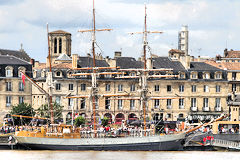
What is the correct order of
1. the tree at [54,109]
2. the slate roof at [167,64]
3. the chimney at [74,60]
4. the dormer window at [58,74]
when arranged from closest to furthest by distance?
the tree at [54,109] < the dormer window at [58,74] < the chimney at [74,60] < the slate roof at [167,64]

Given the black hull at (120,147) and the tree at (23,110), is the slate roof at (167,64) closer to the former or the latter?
the tree at (23,110)

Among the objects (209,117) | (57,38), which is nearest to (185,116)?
(209,117)

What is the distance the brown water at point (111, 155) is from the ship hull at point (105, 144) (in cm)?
163

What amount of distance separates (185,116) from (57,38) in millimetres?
58017

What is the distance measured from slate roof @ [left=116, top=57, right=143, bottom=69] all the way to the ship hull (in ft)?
112

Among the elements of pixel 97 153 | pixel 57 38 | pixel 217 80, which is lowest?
pixel 97 153

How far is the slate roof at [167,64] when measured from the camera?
11356 centimetres

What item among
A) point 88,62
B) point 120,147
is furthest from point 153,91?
point 120,147

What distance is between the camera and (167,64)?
11469 centimetres

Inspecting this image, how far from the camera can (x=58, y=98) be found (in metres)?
110

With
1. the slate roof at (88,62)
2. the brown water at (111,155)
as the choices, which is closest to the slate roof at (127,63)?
the slate roof at (88,62)

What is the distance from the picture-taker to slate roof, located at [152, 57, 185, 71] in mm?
113562

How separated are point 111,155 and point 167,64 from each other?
41576 millimetres

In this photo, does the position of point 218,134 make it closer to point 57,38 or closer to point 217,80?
point 217,80
